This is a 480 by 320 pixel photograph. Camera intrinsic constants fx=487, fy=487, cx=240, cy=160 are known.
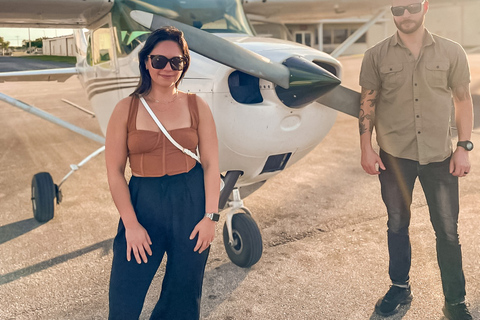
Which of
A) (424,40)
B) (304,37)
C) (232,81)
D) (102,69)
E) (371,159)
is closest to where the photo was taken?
(424,40)

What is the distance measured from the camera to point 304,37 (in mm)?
34531

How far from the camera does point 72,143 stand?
8742 mm

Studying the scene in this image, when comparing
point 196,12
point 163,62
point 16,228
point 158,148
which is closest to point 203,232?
point 158,148

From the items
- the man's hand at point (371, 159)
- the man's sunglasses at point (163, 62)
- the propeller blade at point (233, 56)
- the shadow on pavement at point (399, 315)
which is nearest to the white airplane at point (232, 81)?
the propeller blade at point (233, 56)

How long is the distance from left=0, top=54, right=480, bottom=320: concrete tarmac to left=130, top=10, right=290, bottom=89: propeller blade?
1365 mm

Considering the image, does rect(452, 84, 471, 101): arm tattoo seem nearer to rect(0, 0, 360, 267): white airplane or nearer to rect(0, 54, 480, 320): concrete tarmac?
rect(0, 0, 360, 267): white airplane

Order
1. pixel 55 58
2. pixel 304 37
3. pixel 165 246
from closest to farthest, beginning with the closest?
pixel 165 246 < pixel 55 58 < pixel 304 37

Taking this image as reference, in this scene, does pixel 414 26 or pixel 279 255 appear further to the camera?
pixel 279 255

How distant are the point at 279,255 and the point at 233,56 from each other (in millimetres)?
1691

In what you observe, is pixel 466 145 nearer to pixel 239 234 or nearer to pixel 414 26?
pixel 414 26

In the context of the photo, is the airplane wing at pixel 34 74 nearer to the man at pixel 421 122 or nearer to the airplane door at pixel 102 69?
the airplane door at pixel 102 69

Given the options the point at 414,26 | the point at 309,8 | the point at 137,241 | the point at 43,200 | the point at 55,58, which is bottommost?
the point at 43,200

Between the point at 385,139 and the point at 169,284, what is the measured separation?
146 cm

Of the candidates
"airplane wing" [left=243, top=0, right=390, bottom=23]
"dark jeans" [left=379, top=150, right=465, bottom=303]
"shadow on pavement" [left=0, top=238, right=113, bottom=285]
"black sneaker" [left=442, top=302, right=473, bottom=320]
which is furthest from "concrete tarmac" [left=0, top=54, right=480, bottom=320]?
"airplane wing" [left=243, top=0, right=390, bottom=23]
